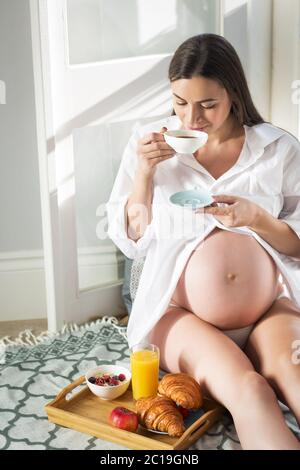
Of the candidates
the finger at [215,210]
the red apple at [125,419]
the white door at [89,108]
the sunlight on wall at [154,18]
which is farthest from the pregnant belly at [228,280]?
the sunlight on wall at [154,18]

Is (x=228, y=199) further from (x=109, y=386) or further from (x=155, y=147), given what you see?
(x=109, y=386)

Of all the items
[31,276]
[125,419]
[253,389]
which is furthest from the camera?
[31,276]

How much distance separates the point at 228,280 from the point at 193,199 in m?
0.24

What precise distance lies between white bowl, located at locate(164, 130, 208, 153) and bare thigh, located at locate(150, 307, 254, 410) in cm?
46

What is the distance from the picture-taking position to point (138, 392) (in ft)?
6.16

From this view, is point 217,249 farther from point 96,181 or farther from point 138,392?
point 96,181

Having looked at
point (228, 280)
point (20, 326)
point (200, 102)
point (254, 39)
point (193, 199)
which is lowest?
point (20, 326)

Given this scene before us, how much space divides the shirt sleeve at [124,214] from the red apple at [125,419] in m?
0.47

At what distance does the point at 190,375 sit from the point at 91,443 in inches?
12.2

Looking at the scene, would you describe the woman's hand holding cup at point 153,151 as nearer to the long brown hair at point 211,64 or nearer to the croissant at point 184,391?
the long brown hair at point 211,64

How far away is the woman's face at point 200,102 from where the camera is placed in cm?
181

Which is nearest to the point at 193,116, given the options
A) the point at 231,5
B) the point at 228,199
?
the point at 228,199

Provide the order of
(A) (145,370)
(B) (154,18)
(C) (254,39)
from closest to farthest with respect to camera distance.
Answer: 1. (A) (145,370)
2. (B) (154,18)
3. (C) (254,39)

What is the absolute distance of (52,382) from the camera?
7.00 ft
